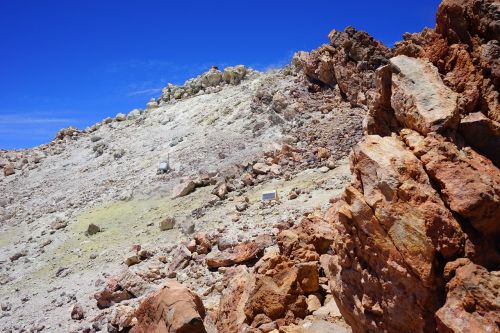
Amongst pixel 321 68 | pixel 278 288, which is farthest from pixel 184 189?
pixel 278 288

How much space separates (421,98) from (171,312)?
186 inches

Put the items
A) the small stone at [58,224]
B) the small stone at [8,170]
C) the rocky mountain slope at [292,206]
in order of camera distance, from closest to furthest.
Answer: the rocky mountain slope at [292,206]
the small stone at [58,224]
the small stone at [8,170]

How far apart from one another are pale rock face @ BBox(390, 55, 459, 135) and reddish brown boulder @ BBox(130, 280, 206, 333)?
13.6 ft

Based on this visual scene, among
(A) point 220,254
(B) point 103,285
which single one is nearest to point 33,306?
(B) point 103,285

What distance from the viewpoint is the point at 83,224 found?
61.6 feet

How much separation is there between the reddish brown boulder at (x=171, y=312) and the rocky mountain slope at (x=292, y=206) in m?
0.03

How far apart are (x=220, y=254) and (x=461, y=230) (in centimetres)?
758

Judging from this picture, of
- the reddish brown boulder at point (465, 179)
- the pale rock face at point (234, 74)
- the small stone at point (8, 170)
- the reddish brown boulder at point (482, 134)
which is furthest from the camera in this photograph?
the pale rock face at point (234, 74)

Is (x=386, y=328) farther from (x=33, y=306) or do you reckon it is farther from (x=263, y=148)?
(x=263, y=148)

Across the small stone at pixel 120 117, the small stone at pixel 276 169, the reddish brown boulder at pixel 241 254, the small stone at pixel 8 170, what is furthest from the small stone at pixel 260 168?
the small stone at pixel 8 170

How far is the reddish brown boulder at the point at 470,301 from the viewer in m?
4.11

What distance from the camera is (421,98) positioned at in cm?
535

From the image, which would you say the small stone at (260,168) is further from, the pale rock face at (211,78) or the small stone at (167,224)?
the pale rock face at (211,78)

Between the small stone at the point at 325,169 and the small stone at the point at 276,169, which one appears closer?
the small stone at the point at 325,169
